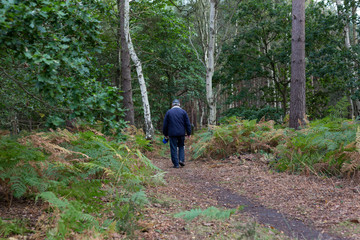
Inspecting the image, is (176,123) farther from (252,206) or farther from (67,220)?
(67,220)

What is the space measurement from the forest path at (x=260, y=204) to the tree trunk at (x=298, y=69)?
2799mm

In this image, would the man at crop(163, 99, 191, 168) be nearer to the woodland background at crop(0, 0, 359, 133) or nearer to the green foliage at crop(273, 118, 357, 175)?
the woodland background at crop(0, 0, 359, 133)

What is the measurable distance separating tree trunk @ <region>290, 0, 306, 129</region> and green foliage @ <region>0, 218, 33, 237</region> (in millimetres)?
8310

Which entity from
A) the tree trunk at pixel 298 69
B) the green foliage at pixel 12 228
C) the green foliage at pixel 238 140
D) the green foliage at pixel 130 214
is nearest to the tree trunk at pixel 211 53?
the green foliage at pixel 238 140

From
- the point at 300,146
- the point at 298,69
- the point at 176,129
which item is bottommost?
the point at 300,146

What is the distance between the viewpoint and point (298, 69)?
29.5 ft

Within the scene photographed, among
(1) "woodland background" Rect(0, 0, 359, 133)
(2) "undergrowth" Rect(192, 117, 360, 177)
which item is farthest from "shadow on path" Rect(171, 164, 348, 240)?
(1) "woodland background" Rect(0, 0, 359, 133)

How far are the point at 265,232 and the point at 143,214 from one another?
5.24 ft

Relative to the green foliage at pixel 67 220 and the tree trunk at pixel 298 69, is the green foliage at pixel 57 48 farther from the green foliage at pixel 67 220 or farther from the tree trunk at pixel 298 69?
the tree trunk at pixel 298 69

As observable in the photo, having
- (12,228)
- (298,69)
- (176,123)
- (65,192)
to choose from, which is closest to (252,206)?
(65,192)

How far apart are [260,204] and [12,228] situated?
374cm

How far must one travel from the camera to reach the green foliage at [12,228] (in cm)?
259

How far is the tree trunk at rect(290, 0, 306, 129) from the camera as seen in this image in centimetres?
891

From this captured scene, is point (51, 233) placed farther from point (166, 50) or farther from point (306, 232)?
point (166, 50)
